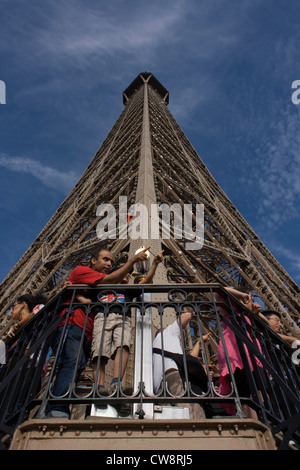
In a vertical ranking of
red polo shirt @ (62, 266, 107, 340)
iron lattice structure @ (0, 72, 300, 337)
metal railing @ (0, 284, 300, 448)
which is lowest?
metal railing @ (0, 284, 300, 448)

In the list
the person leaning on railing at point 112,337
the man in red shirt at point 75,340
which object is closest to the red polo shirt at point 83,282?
the man in red shirt at point 75,340

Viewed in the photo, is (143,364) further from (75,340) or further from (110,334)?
(75,340)

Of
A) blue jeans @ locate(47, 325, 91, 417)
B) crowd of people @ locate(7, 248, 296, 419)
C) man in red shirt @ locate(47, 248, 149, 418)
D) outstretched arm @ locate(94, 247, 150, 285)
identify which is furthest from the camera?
outstretched arm @ locate(94, 247, 150, 285)

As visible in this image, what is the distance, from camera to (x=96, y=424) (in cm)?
199

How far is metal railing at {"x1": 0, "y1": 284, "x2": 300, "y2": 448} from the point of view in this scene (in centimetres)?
223

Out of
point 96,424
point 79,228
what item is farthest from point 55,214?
point 96,424

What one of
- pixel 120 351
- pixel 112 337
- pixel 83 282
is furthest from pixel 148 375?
pixel 83 282

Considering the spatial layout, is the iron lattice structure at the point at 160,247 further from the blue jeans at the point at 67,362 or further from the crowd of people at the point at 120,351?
the blue jeans at the point at 67,362

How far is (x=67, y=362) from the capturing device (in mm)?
2746

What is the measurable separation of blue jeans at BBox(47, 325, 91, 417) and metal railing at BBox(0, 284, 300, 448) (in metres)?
0.05

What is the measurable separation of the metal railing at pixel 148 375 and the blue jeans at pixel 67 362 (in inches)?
2.1

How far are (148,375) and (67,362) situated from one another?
647mm

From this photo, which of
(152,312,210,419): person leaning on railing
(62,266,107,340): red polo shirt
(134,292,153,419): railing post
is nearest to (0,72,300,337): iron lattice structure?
(62,266,107,340): red polo shirt

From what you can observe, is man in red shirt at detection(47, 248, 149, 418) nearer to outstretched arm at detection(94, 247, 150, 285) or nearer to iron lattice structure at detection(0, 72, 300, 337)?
outstretched arm at detection(94, 247, 150, 285)
